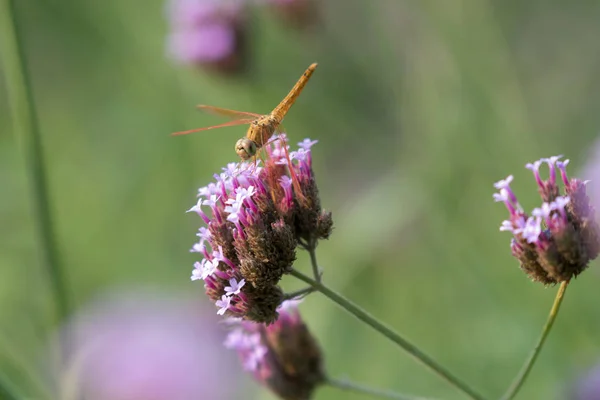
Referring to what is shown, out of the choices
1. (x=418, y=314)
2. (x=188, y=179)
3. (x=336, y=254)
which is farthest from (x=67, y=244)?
(x=418, y=314)

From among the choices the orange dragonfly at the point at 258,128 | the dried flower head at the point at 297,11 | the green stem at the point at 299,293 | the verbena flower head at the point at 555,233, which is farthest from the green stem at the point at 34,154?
the dried flower head at the point at 297,11

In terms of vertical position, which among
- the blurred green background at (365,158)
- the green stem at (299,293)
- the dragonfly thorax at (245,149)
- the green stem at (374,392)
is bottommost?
the green stem at (374,392)

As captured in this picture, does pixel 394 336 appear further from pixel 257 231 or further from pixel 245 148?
pixel 245 148

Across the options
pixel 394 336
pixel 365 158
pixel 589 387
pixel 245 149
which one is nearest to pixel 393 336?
pixel 394 336

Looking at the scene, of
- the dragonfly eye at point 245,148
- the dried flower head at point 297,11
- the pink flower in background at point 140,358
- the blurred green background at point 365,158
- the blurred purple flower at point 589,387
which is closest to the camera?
the pink flower in background at point 140,358

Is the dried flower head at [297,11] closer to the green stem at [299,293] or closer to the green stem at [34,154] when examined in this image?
the green stem at [34,154]

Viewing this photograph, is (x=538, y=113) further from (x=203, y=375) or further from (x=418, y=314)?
(x=203, y=375)

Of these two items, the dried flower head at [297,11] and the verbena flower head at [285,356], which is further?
the dried flower head at [297,11]
